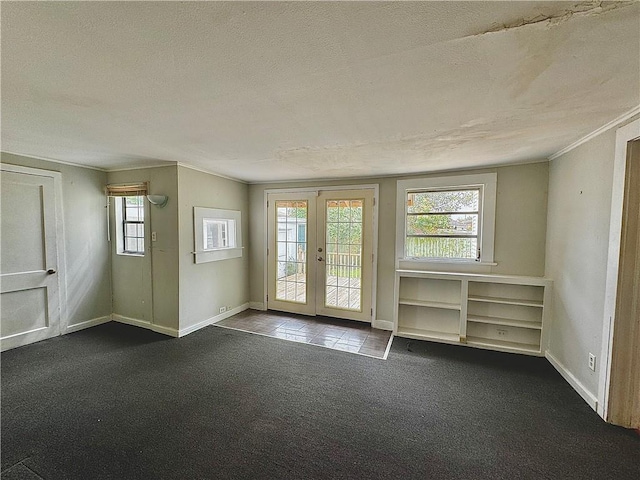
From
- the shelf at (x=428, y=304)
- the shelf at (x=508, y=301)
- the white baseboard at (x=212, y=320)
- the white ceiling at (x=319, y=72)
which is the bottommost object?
the white baseboard at (x=212, y=320)

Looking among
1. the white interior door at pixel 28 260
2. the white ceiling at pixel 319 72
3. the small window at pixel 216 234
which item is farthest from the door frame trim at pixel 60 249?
the small window at pixel 216 234

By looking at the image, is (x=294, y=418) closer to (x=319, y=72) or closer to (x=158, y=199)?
(x=319, y=72)

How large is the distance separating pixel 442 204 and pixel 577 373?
2.18m

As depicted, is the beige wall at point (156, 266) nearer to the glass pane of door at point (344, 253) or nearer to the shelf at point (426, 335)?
the glass pane of door at point (344, 253)

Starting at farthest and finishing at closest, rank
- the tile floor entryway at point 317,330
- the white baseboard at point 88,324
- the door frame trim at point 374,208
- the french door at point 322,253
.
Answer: the french door at point 322,253 < the door frame trim at point 374,208 < the white baseboard at point 88,324 < the tile floor entryway at point 317,330

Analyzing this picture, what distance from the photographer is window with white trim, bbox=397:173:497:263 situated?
3.38 m

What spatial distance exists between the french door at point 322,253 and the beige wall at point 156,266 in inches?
61.8

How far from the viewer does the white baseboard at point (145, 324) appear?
353 centimetres

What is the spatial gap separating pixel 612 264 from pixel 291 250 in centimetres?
368

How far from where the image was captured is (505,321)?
3.23 meters

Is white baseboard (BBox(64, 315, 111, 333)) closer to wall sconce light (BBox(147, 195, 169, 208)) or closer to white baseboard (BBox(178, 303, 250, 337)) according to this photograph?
white baseboard (BBox(178, 303, 250, 337))

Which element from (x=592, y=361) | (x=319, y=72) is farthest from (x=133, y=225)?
(x=592, y=361)

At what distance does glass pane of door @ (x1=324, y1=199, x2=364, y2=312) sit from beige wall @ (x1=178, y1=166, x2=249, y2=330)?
1.52m

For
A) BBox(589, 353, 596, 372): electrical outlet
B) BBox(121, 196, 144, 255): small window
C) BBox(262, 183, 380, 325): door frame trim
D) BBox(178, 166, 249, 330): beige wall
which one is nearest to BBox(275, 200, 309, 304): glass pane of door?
BBox(262, 183, 380, 325): door frame trim
